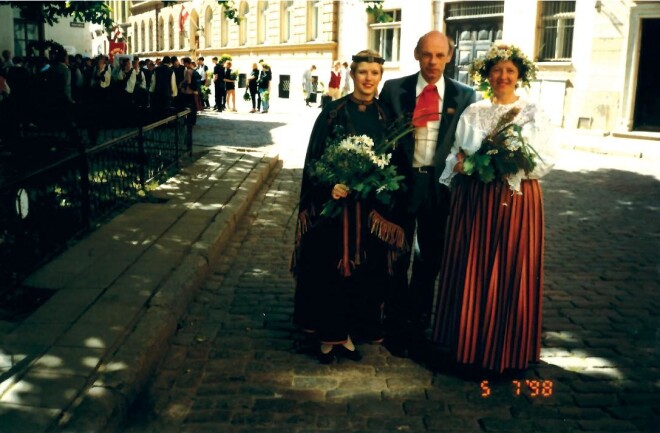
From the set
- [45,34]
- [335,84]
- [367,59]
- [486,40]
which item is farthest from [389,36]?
[367,59]

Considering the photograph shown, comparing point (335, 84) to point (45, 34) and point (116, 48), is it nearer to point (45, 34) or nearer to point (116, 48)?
point (116, 48)

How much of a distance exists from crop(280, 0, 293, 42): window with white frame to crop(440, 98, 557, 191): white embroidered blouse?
3011 centimetres

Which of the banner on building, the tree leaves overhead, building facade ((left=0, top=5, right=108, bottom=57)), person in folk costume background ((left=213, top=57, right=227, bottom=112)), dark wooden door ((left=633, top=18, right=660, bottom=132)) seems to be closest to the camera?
the tree leaves overhead

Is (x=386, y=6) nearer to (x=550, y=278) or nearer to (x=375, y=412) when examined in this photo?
(x=550, y=278)

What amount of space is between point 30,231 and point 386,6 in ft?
76.4

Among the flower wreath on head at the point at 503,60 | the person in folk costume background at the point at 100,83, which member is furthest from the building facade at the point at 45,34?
the flower wreath on head at the point at 503,60

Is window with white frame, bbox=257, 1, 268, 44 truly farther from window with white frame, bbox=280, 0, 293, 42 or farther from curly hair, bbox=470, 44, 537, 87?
curly hair, bbox=470, 44, 537, 87

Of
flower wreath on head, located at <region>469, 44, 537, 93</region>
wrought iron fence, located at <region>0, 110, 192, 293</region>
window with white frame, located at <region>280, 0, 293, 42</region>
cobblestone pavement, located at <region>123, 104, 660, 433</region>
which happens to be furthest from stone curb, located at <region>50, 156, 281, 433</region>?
window with white frame, located at <region>280, 0, 293, 42</region>

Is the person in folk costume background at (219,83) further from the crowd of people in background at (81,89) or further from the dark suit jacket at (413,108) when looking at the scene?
the dark suit jacket at (413,108)

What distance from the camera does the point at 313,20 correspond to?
31.6m

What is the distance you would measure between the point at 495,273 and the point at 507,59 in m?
1.24

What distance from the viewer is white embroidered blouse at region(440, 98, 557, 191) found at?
13.0ft

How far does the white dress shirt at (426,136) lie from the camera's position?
4438mm

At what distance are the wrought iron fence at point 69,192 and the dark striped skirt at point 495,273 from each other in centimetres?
325
